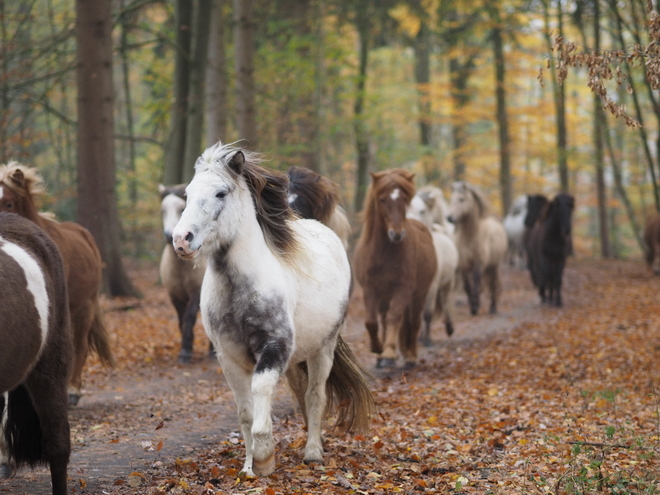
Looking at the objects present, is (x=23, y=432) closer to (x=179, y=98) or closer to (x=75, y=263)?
(x=75, y=263)

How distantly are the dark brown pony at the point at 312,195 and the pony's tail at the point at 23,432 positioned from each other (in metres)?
3.33

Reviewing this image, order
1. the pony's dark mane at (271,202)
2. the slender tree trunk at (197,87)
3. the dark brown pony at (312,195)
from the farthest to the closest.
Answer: the slender tree trunk at (197,87) → the dark brown pony at (312,195) → the pony's dark mane at (271,202)

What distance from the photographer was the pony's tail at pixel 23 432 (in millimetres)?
4340

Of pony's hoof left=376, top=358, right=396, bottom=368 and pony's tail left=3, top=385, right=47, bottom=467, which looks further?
pony's hoof left=376, top=358, right=396, bottom=368

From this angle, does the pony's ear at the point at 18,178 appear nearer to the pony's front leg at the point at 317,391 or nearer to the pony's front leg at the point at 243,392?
the pony's front leg at the point at 243,392

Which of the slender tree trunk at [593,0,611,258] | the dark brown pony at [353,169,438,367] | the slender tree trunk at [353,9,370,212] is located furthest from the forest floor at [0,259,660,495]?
the slender tree trunk at [353,9,370,212]

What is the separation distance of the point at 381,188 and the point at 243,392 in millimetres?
4816

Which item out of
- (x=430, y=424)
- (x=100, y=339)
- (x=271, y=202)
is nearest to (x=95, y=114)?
(x=100, y=339)

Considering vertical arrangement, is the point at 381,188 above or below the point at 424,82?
below

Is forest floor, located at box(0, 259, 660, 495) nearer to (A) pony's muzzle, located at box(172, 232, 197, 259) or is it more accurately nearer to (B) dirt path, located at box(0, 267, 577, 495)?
(B) dirt path, located at box(0, 267, 577, 495)

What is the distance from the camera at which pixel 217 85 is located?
16156 millimetres

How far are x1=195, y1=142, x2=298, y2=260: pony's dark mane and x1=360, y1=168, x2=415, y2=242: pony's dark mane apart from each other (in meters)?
3.99

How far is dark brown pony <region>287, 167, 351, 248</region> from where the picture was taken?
719cm

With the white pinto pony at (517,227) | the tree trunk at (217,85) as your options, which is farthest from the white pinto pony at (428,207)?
the white pinto pony at (517,227)
